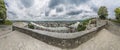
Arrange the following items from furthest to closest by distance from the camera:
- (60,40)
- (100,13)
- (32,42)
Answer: (100,13), (32,42), (60,40)

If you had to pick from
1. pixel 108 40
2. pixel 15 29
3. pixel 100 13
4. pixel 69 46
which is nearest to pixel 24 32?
pixel 15 29

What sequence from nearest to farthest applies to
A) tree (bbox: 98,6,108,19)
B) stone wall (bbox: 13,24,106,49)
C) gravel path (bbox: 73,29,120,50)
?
stone wall (bbox: 13,24,106,49)
gravel path (bbox: 73,29,120,50)
tree (bbox: 98,6,108,19)

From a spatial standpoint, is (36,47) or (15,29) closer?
(36,47)

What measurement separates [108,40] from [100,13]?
10.9m

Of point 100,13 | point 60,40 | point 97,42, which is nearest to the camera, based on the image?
point 60,40

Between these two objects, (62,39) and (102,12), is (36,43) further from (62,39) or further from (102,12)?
(102,12)

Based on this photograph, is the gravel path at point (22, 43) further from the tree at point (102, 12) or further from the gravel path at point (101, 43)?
the tree at point (102, 12)

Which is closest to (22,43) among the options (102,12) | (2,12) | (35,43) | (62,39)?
(35,43)

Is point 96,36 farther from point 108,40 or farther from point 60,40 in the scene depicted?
point 60,40

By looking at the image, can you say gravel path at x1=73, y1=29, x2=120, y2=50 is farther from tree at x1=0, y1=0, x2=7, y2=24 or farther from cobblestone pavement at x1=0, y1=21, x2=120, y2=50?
tree at x1=0, y1=0, x2=7, y2=24

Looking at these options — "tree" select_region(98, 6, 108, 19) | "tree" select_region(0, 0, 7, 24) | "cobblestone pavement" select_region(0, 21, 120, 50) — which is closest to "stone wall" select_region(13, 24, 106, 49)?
"cobblestone pavement" select_region(0, 21, 120, 50)

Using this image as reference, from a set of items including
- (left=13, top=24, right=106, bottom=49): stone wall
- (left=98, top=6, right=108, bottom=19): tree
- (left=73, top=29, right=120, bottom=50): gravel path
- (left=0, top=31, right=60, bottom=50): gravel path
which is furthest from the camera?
(left=98, top=6, right=108, bottom=19): tree

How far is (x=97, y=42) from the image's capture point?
28.8 ft

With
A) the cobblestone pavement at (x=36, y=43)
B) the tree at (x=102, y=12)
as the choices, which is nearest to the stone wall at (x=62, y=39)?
the cobblestone pavement at (x=36, y=43)
